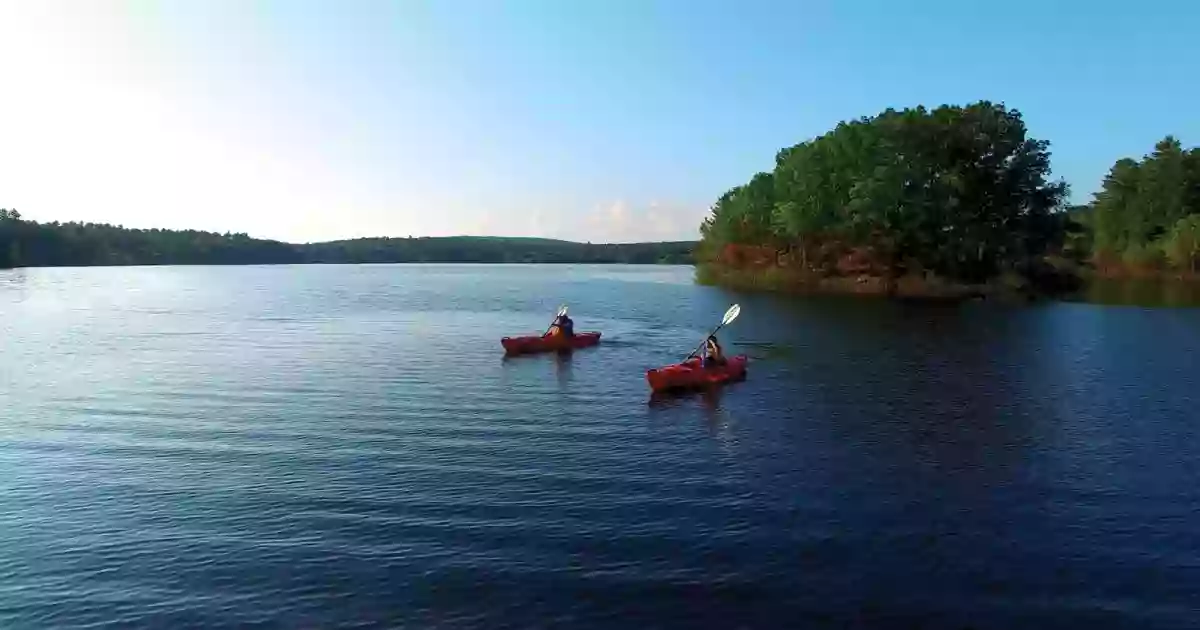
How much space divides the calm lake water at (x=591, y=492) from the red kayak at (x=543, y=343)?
2124 millimetres

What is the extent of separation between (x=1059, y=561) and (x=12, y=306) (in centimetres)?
7374

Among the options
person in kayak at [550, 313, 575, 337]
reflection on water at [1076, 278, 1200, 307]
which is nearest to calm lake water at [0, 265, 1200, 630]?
person in kayak at [550, 313, 575, 337]

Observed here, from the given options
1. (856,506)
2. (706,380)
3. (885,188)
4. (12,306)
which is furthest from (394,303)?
(856,506)

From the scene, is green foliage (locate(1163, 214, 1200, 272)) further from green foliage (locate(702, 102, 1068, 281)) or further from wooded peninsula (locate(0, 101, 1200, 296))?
green foliage (locate(702, 102, 1068, 281))

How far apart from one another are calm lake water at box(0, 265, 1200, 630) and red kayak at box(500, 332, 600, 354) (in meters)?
2.12

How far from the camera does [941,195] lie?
78250 millimetres

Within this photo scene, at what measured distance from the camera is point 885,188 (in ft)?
255

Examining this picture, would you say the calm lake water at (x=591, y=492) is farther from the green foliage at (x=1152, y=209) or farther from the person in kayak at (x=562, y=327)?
the green foliage at (x=1152, y=209)

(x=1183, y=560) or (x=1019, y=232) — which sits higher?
(x=1019, y=232)

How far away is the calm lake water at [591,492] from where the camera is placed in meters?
13.6

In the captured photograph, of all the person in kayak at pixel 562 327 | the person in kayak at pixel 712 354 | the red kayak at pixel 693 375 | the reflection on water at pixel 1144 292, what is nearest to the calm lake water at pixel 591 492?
the red kayak at pixel 693 375

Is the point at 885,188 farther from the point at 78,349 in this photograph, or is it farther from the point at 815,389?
the point at 78,349

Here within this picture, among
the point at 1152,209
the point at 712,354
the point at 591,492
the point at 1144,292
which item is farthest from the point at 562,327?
the point at 1152,209

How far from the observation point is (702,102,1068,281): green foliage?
78375mm
